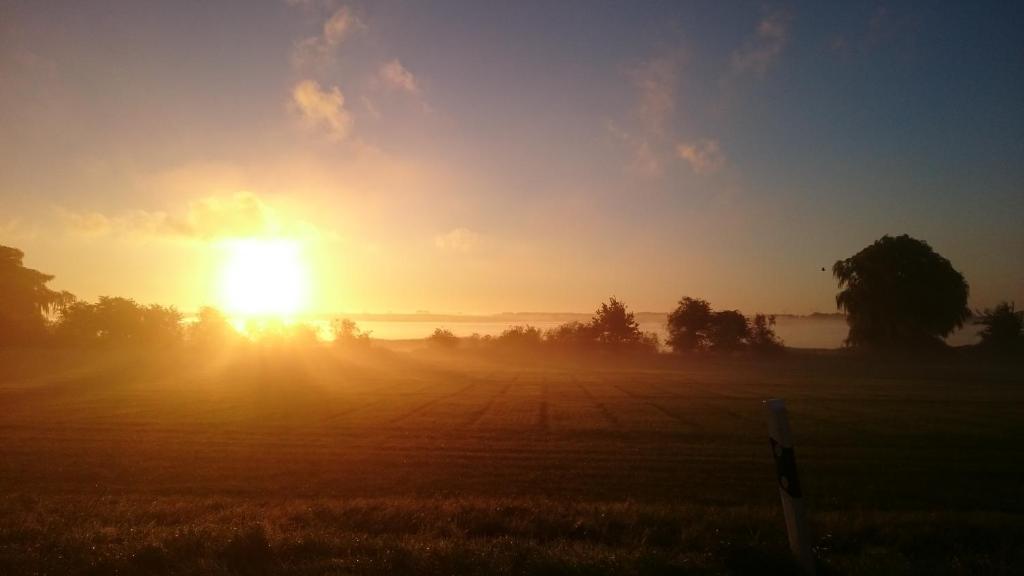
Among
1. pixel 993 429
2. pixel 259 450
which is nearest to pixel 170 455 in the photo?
pixel 259 450

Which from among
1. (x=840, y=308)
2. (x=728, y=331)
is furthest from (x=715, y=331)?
(x=840, y=308)

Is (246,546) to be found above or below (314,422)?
above

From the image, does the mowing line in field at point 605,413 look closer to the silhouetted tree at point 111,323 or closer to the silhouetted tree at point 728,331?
the silhouetted tree at point 728,331

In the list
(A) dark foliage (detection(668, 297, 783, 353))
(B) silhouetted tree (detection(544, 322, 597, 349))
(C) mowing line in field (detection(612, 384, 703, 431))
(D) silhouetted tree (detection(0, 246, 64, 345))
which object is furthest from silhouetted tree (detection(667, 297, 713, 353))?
(D) silhouetted tree (detection(0, 246, 64, 345))

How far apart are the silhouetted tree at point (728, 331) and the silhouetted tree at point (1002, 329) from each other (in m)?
33.2

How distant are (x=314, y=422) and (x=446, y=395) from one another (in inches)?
661

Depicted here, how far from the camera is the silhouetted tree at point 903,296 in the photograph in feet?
257

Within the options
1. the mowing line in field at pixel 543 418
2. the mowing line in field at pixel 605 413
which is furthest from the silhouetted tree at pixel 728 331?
the mowing line in field at pixel 543 418

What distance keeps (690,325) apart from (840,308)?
2849cm

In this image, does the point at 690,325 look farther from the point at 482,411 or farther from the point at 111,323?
the point at 111,323

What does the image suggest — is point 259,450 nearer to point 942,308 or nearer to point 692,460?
point 692,460

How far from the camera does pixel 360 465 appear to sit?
53.4ft

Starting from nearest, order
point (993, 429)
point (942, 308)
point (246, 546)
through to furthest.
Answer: point (246, 546), point (993, 429), point (942, 308)

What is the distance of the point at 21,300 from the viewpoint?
84.4 meters
